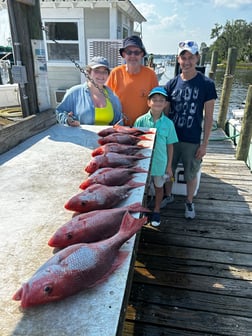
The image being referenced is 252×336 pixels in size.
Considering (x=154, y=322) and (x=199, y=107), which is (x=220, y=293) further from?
(x=199, y=107)

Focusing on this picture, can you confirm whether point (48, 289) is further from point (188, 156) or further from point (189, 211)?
point (189, 211)

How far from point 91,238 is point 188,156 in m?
2.26

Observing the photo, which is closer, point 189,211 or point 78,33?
point 189,211

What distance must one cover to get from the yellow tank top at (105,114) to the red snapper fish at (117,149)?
712mm

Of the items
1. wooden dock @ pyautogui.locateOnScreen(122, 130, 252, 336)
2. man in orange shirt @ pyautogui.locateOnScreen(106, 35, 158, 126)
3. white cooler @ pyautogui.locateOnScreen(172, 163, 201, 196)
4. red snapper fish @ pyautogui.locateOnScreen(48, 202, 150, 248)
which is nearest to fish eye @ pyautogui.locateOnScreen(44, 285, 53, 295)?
red snapper fish @ pyautogui.locateOnScreen(48, 202, 150, 248)

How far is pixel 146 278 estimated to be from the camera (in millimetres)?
2678

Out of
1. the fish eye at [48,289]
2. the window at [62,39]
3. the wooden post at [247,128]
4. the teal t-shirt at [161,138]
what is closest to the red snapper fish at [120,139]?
the teal t-shirt at [161,138]

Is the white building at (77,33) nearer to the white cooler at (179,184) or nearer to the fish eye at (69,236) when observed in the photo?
the white cooler at (179,184)

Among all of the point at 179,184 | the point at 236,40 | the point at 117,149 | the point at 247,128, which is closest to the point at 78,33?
the point at 247,128

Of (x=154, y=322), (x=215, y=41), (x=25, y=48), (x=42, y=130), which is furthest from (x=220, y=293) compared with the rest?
(x=215, y=41)

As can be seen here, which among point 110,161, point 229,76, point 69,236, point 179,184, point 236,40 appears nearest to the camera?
point 69,236

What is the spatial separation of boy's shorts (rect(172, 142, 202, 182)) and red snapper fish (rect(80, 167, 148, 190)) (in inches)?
57.6

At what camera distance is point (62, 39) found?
9.20m

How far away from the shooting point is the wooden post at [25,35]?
284cm
